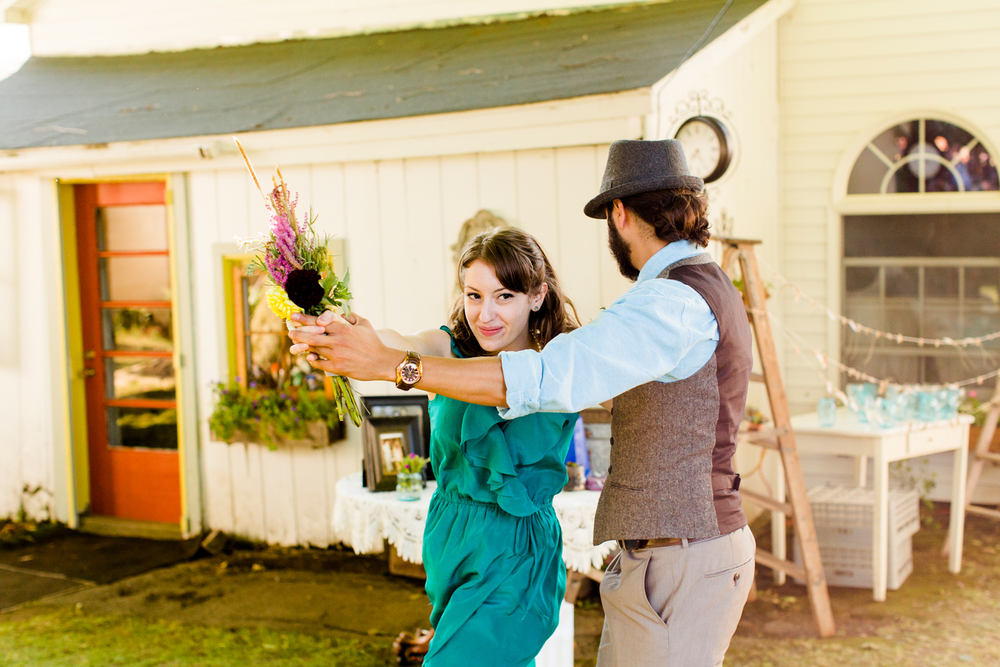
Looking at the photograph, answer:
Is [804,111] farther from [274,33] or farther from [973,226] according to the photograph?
[274,33]

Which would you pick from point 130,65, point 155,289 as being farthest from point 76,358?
point 130,65

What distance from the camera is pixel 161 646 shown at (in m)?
4.05

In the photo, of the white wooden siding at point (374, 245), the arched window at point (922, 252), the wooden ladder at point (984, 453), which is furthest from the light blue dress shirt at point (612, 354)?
the arched window at point (922, 252)

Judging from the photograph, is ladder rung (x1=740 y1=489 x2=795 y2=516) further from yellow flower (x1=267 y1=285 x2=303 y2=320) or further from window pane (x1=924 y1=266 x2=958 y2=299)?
window pane (x1=924 y1=266 x2=958 y2=299)

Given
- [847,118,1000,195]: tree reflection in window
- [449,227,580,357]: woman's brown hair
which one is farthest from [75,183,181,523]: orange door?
[847,118,1000,195]: tree reflection in window

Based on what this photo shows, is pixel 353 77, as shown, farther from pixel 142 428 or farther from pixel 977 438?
pixel 977 438

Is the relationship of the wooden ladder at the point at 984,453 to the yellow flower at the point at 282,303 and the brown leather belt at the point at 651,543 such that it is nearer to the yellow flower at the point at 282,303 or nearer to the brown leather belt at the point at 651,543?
the brown leather belt at the point at 651,543

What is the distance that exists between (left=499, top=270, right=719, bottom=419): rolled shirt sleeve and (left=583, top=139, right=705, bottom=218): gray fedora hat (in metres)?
0.28

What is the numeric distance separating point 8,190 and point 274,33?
8.07 feet

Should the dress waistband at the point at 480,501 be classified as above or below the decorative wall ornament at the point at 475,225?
below

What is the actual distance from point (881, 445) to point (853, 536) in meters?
0.62

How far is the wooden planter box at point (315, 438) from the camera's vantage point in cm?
514

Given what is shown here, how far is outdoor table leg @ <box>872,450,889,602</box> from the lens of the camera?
15.1 feet

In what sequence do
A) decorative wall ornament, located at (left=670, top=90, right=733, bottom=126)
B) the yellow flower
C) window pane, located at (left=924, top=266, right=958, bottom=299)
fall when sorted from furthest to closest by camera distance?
window pane, located at (left=924, top=266, right=958, bottom=299) → decorative wall ornament, located at (left=670, top=90, right=733, bottom=126) → the yellow flower
